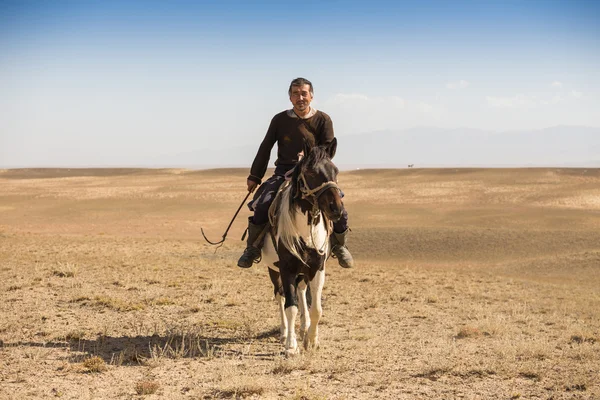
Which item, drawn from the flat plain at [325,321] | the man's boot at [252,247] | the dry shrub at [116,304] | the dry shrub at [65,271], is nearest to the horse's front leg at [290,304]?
the flat plain at [325,321]

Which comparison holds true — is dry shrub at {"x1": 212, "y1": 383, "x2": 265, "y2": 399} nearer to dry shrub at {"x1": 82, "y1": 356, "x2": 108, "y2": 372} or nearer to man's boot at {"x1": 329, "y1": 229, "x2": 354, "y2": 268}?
dry shrub at {"x1": 82, "y1": 356, "x2": 108, "y2": 372}

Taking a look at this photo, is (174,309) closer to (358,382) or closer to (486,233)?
(358,382)

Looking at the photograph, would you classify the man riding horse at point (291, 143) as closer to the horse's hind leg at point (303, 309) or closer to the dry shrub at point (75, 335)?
the horse's hind leg at point (303, 309)

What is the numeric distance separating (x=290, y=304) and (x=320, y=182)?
1.94 meters

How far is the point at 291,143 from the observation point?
26.2 feet

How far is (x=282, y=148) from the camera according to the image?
809 cm

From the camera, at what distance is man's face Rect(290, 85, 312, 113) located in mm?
7730

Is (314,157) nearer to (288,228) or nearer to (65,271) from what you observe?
(288,228)

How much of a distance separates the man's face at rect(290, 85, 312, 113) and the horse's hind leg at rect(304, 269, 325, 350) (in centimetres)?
225

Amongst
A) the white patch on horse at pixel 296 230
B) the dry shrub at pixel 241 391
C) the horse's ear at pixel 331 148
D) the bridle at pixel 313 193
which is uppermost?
the horse's ear at pixel 331 148

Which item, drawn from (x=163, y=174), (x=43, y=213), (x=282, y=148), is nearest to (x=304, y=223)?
(x=282, y=148)

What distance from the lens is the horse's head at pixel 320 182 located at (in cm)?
634

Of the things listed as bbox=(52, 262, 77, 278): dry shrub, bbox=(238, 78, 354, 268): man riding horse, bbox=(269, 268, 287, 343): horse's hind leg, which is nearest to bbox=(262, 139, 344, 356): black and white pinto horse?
bbox=(238, 78, 354, 268): man riding horse

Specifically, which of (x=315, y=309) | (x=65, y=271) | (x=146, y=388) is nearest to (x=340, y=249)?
(x=315, y=309)
